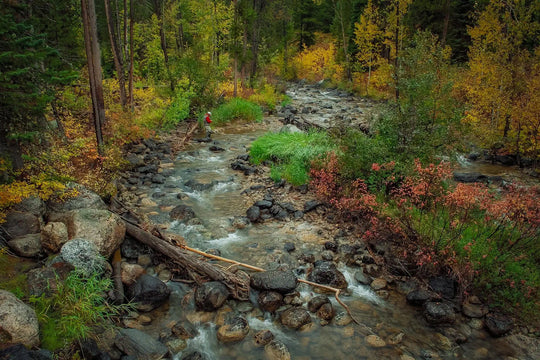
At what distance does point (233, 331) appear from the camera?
19.1 ft

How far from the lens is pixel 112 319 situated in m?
5.68

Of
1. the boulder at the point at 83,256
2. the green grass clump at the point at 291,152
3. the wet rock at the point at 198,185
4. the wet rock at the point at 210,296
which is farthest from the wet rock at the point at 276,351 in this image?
the wet rock at the point at 198,185

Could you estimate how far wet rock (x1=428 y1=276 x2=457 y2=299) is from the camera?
673 cm

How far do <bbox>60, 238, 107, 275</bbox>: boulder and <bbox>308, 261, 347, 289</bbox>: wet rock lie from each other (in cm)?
436

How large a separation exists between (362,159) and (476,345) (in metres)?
5.46

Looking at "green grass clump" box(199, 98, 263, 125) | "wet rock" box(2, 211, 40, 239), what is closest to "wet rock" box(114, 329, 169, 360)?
"wet rock" box(2, 211, 40, 239)

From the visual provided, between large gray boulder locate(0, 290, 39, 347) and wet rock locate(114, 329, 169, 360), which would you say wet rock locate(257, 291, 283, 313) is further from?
large gray boulder locate(0, 290, 39, 347)

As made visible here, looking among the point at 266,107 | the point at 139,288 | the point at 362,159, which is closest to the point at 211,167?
the point at 362,159

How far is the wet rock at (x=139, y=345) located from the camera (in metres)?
4.97

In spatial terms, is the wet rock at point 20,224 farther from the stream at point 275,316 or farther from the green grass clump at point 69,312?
the stream at point 275,316

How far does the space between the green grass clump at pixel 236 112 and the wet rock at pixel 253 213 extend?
1260cm

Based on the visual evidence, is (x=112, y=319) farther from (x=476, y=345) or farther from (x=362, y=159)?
(x=362, y=159)

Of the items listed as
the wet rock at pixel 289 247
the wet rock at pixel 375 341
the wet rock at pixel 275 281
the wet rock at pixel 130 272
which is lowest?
the wet rock at pixel 375 341

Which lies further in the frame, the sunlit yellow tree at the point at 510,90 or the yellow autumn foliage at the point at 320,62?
the yellow autumn foliage at the point at 320,62
